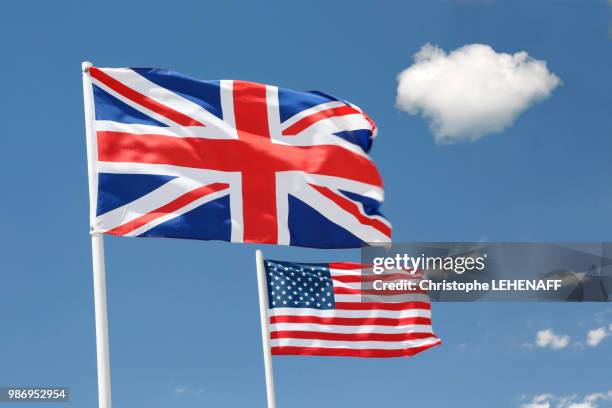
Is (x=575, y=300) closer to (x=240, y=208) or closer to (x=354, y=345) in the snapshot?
(x=354, y=345)

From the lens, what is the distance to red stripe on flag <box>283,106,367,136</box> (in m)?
17.2

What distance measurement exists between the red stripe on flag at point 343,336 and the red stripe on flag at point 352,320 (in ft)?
0.77

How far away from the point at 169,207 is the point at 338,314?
8.12 meters

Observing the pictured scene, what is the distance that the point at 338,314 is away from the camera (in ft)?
73.0

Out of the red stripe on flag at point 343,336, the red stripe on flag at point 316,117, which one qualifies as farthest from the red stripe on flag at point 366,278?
the red stripe on flag at point 316,117

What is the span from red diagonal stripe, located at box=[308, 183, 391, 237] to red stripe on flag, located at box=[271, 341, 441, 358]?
4.90 metres

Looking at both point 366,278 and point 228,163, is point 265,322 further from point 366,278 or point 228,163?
point 228,163

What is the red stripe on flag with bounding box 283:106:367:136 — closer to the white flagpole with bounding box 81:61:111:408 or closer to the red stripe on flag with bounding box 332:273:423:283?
the white flagpole with bounding box 81:61:111:408

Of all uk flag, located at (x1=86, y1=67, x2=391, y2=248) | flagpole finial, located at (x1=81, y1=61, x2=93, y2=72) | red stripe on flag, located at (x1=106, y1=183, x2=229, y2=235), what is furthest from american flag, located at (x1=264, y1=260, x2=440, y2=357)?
flagpole finial, located at (x1=81, y1=61, x2=93, y2=72)

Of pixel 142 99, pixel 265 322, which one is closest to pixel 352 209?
pixel 142 99

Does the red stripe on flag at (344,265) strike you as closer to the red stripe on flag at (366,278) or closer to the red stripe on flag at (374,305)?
the red stripe on flag at (366,278)

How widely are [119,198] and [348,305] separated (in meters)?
9.03

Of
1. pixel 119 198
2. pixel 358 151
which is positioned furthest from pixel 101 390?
pixel 358 151

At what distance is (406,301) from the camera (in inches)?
915
